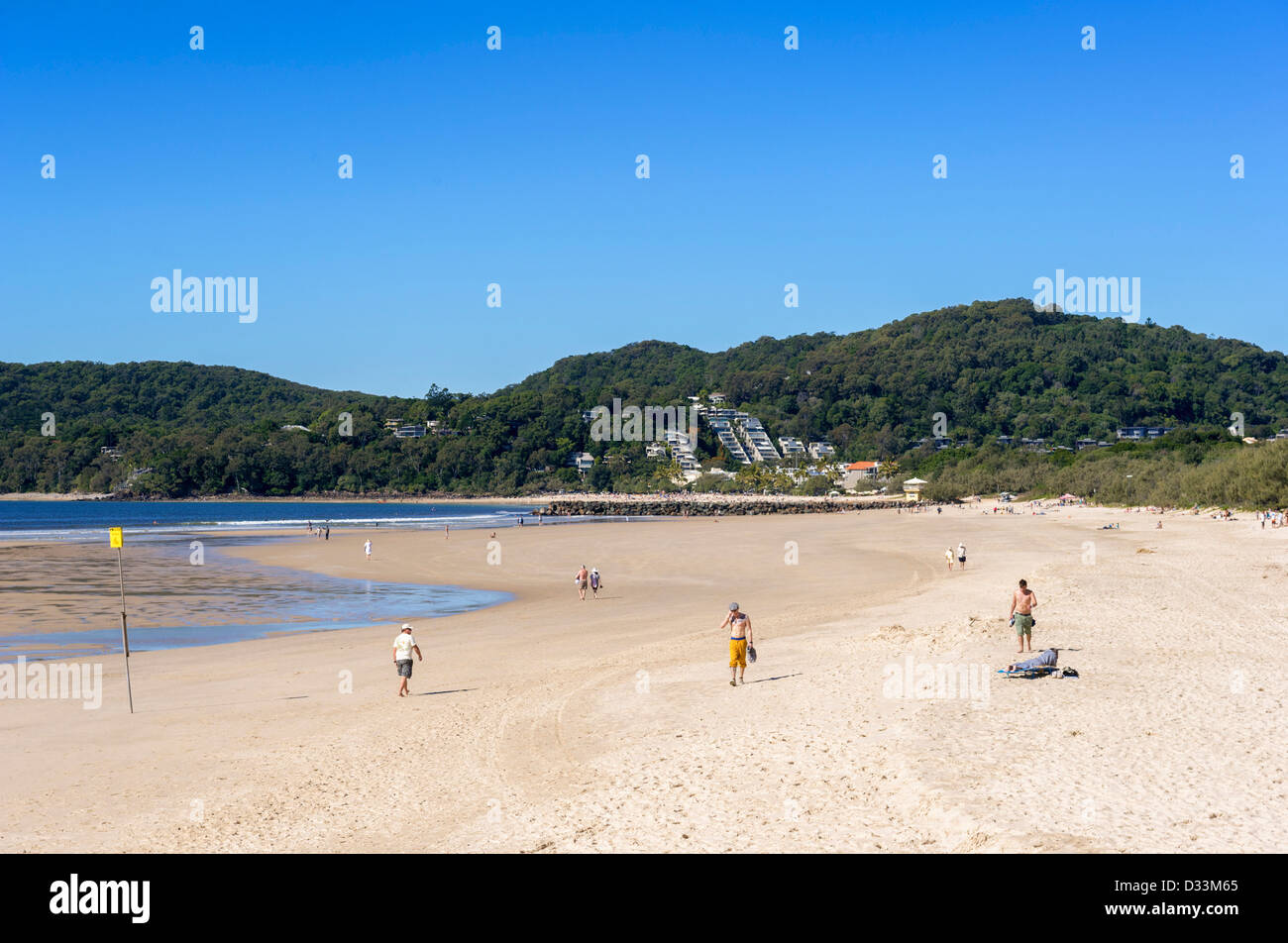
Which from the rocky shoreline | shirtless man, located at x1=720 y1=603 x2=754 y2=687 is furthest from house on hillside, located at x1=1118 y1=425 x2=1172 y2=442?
shirtless man, located at x1=720 y1=603 x2=754 y2=687

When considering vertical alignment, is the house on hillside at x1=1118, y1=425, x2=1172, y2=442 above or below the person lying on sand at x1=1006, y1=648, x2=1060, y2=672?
above

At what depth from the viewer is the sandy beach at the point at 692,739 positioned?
8.09 meters

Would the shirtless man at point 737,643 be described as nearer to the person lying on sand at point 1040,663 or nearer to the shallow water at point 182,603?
the person lying on sand at point 1040,663

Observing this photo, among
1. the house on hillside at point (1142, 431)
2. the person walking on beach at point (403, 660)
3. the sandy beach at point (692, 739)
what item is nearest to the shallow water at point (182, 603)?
the sandy beach at point (692, 739)

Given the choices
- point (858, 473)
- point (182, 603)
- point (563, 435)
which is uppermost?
point (563, 435)

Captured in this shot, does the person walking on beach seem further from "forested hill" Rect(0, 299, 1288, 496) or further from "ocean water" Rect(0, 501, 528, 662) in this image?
"forested hill" Rect(0, 299, 1288, 496)

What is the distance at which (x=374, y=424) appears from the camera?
199500 millimetres

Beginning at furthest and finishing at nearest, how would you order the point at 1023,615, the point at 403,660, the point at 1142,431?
the point at 1142,431
the point at 1023,615
the point at 403,660

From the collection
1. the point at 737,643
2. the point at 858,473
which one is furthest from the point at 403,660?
the point at 858,473

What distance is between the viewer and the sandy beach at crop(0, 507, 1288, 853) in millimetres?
8094

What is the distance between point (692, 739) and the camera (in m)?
11.2

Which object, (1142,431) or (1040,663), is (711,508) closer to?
(1142,431)
